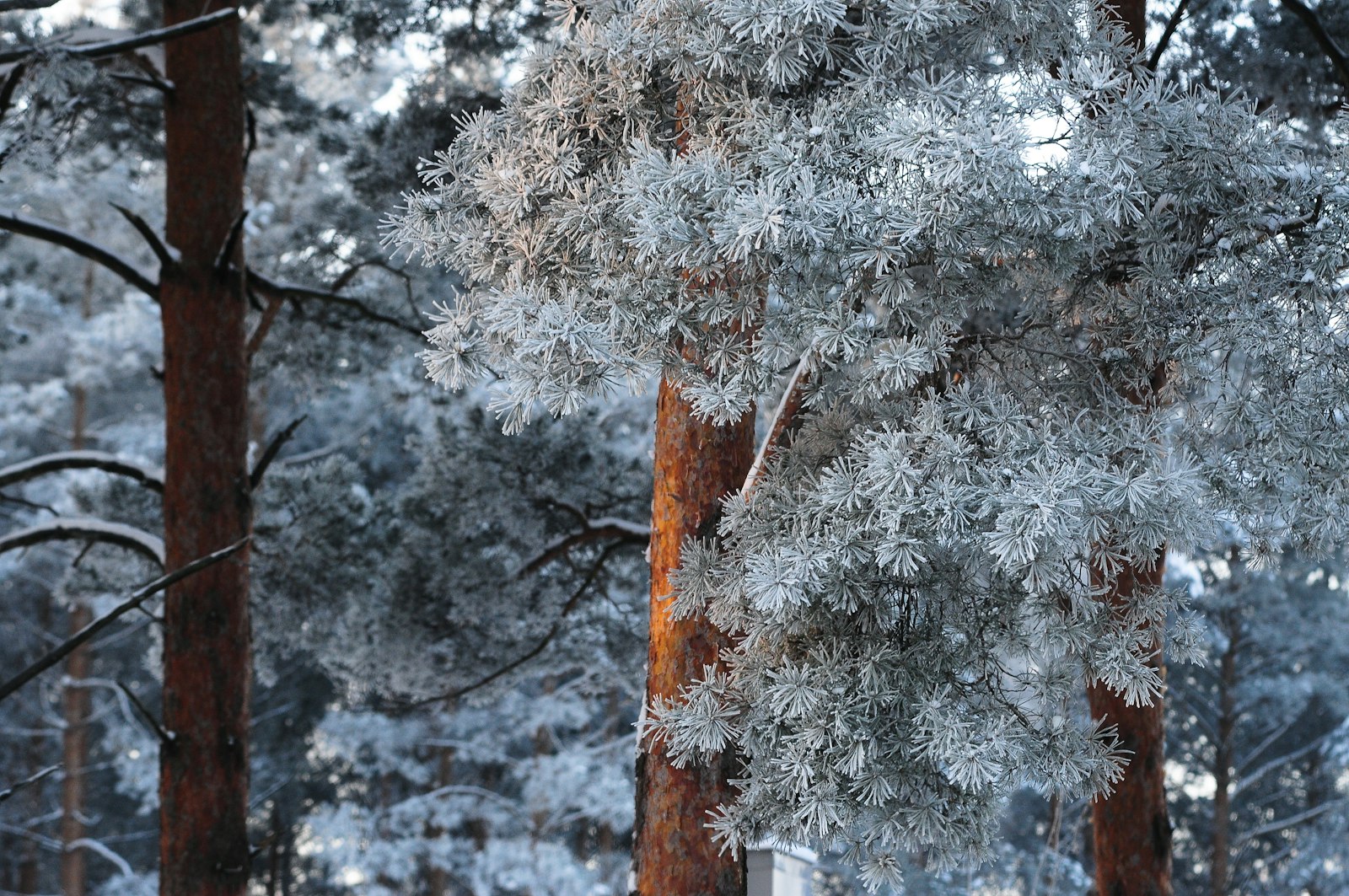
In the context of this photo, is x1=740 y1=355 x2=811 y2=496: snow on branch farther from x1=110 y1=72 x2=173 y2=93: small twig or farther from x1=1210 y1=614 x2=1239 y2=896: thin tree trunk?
x1=1210 y1=614 x2=1239 y2=896: thin tree trunk

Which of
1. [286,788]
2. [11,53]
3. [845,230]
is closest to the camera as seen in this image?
[845,230]

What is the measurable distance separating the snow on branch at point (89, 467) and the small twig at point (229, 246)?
0.80 metres

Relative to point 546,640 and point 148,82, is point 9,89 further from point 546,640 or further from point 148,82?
point 546,640

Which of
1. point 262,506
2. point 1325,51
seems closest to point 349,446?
point 262,506

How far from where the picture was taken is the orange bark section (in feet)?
16.6

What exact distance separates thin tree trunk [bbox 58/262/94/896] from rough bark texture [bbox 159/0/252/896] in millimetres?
7675

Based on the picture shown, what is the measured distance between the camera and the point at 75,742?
11984mm

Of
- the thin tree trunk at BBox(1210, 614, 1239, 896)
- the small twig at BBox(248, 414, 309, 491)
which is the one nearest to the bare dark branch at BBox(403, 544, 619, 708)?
the small twig at BBox(248, 414, 309, 491)

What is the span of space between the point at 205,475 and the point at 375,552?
5.64 ft

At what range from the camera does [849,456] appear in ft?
9.26

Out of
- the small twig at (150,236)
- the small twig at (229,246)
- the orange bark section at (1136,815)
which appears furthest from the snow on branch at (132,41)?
the orange bark section at (1136,815)

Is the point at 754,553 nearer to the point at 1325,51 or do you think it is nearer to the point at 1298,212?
the point at 1298,212

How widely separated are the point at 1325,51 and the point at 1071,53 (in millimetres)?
2126

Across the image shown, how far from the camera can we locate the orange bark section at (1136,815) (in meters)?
5.07
